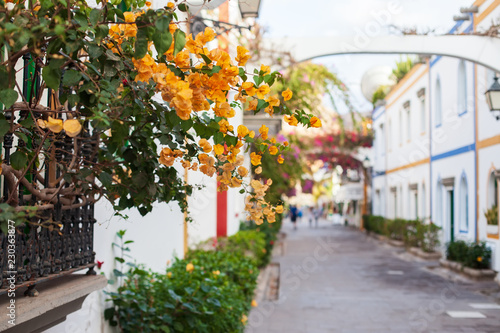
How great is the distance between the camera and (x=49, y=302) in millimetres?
2562

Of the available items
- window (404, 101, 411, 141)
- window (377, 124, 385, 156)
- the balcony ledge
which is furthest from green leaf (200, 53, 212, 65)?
window (377, 124, 385, 156)

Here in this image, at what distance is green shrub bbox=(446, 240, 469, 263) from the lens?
13.9 meters

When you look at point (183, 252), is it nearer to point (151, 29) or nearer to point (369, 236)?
point (151, 29)

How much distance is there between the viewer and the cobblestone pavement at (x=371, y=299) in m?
8.54

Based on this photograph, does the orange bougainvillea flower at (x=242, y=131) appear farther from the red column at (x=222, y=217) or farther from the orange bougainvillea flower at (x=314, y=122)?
the red column at (x=222, y=217)

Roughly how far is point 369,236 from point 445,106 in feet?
47.6

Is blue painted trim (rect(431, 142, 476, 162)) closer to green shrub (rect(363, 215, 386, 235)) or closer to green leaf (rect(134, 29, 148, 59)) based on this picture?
green shrub (rect(363, 215, 386, 235))

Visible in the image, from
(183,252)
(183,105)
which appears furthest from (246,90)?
(183,252)

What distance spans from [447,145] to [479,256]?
5.00 m

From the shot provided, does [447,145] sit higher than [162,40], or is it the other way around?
[447,145]

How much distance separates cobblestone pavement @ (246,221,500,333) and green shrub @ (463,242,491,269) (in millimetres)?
462

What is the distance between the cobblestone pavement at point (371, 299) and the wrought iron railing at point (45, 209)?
445 cm

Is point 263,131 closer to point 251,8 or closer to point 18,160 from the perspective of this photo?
point 18,160

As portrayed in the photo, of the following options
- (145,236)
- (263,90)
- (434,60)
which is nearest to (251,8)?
(145,236)
